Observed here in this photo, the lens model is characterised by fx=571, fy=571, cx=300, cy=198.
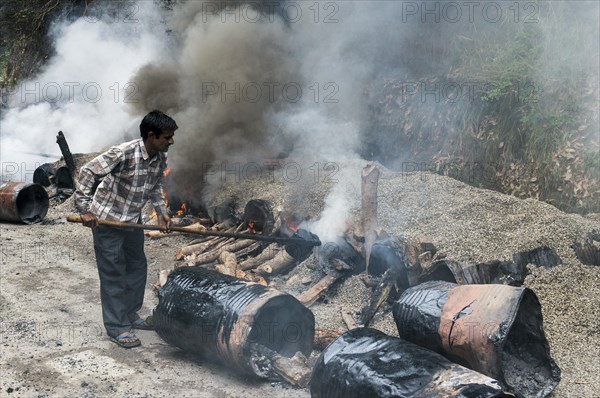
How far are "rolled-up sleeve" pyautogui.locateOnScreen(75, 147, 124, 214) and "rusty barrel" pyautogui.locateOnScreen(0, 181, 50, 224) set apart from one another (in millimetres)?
5568

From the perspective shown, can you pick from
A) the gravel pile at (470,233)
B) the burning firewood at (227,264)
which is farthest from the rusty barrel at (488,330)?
the burning firewood at (227,264)

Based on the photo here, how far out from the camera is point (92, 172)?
4688mm

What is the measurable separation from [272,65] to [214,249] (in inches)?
209

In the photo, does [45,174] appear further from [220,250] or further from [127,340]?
[127,340]

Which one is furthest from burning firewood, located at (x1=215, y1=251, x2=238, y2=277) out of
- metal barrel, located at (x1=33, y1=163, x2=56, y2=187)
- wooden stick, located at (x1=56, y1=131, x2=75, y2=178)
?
metal barrel, located at (x1=33, y1=163, x2=56, y2=187)

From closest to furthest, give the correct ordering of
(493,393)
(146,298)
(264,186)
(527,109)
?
(493,393)
(146,298)
(527,109)
(264,186)

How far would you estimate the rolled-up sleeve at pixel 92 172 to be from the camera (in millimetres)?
4676

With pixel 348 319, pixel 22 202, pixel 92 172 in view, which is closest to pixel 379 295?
pixel 348 319

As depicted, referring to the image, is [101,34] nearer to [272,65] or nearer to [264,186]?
[272,65]

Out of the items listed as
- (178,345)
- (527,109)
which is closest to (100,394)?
(178,345)

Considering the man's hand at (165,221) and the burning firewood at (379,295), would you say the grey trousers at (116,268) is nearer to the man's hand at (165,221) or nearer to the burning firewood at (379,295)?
the man's hand at (165,221)

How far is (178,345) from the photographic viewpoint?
4707 mm

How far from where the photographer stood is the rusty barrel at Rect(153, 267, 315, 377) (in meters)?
4.25

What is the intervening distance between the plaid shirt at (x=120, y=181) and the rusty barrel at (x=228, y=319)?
746mm
